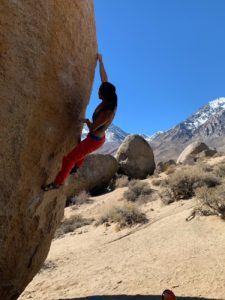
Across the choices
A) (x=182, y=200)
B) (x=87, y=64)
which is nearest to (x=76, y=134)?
(x=87, y=64)

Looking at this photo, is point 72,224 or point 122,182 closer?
point 72,224

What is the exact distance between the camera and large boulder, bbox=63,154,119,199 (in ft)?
67.1

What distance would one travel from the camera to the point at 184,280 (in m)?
6.75

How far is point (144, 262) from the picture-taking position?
8.22 m

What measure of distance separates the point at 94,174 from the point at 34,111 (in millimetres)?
16942

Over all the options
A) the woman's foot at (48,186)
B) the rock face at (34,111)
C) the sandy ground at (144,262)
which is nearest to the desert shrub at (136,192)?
the sandy ground at (144,262)

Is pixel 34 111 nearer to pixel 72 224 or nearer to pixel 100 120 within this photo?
pixel 100 120

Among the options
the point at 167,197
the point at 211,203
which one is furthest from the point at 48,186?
the point at 167,197

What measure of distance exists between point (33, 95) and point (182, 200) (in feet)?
32.5

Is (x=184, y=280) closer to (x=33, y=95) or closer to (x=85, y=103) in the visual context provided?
(x=85, y=103)

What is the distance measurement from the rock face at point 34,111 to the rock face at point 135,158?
17640 millimetres

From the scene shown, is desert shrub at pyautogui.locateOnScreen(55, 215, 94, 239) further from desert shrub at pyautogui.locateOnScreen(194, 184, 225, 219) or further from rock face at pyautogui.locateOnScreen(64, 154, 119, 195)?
rock face at pyautogui.locateOnScreen(64, 154, 119, 195)

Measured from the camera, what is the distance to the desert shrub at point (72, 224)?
45.9 ft

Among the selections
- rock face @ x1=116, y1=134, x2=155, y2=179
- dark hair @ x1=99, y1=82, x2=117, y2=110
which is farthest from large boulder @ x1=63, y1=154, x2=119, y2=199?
dark hair @ x1=99, y1=82, x2=117, y2=110
